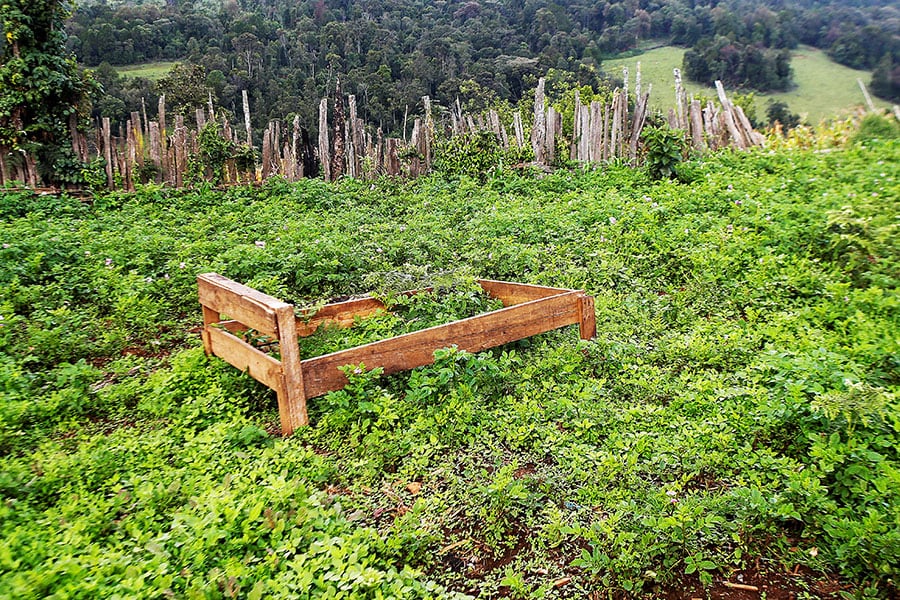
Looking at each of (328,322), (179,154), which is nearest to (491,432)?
(328,322)

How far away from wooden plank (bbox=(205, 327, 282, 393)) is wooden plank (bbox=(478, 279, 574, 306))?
2.48 metres

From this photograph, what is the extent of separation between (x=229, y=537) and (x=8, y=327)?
3.84 meters

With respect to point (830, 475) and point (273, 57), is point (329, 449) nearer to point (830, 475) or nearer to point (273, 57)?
point (830, 475)

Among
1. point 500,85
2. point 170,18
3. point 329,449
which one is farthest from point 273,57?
point 329,449

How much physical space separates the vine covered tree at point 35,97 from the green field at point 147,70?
41145mm

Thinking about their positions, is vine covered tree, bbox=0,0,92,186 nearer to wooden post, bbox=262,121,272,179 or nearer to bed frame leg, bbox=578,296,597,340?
wooden post, bbox=262,121,272,179

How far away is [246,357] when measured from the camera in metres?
4.07

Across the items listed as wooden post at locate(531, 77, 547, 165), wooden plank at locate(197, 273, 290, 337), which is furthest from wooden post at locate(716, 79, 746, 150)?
wooden plank at locate(197, 273, 290, 337)

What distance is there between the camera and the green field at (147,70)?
47200 millimetres

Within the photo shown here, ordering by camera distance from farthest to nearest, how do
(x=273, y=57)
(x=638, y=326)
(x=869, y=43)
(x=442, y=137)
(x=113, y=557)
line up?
(x=273, y=57), (x=442, y=137), (x=638, y=326), (x=113, y=557), (x=869, y=43)

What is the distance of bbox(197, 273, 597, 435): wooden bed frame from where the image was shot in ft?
12.1

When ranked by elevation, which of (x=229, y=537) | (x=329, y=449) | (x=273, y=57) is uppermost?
(x=273, y=57)

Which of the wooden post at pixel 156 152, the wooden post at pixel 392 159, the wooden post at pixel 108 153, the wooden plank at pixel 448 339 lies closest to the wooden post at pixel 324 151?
the wooden post at pixel 392 159

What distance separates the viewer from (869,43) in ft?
5.80
